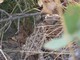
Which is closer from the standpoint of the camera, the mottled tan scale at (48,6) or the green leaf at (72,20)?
the green leaf at (72,20)

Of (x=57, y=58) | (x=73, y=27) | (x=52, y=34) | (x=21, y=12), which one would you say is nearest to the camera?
(x=73, y=27)

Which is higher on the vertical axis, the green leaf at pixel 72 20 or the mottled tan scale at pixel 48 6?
the green leaf at pixel 72 20

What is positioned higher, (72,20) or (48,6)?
(72,20)

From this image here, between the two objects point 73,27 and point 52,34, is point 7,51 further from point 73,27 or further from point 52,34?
point 73,27

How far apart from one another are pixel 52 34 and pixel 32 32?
0.19 meters

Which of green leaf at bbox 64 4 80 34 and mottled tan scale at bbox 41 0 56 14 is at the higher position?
green leaf at bbox 64 4 80 34

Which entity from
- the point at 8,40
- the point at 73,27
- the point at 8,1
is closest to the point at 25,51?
the point at 8,40

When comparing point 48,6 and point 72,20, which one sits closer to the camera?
point 72,20

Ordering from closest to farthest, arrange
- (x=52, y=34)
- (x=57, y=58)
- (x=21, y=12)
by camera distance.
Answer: (x=57, y=58) → (x=52, y=34) → (x=21, y=12)

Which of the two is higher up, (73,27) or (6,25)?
(73,27)

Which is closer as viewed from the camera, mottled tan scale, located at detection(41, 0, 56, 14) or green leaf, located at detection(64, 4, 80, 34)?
green leaf, located at detection(64, 4, 80, 34)

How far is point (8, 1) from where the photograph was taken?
64.4 inches

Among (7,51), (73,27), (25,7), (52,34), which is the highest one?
(73,27)

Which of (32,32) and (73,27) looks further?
(32,32)
